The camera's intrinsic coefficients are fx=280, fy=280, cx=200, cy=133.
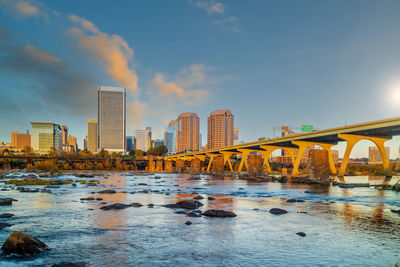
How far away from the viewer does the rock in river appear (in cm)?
1298

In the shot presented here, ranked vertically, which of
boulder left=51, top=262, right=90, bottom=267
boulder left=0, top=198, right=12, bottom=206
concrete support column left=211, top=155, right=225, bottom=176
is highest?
boulder left=51, top=262, right=90, bottom=267

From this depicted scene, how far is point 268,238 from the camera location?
16.4m

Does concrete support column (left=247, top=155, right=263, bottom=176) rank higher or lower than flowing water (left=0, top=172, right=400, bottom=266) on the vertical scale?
lower

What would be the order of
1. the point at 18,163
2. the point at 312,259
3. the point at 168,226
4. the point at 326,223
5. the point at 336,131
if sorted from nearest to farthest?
1. the point at 312,259
2. the point at 168,226
3. the point at 326,223
4. the point at 336,131
5. the point at 18,163

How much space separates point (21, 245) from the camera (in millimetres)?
13094

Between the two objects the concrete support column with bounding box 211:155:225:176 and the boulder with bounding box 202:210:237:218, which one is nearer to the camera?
the boulder with bounding box 202:210:237:218

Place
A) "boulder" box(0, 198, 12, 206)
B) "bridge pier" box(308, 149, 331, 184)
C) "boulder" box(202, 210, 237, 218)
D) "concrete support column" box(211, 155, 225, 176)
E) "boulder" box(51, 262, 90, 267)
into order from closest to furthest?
"boulder" box(51, 262, 90, 267), "boulder" box(202, 210, 237, 218), "boulder" box(0, 198, 12, 206), "bridge pier" box(308, 149, 331, 184), "concrete support column" box(211, 155, 225, 176)

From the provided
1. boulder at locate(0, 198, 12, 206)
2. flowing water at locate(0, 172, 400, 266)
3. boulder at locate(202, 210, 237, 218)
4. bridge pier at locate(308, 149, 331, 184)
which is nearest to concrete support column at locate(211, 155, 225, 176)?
bridge pier at locate(308, 149, 331, 184)

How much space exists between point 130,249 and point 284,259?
24.7 ft

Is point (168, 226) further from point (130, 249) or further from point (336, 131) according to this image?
point (336, 131)

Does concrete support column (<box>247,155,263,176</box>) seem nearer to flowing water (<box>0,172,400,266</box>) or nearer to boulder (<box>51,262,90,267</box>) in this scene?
flowing water (<box>0,172,400,266</box>)

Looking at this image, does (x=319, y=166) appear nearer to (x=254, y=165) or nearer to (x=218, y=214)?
(x=254, y=165)

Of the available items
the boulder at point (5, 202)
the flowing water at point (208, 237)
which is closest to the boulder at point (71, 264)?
the flowing water at point (208, 237)

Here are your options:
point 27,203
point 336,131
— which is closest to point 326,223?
point 27,203
